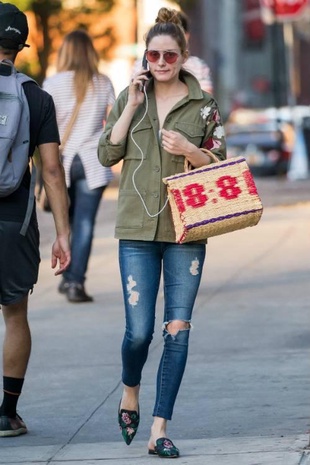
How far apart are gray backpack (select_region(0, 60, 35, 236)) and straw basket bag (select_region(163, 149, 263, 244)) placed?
2.28ft

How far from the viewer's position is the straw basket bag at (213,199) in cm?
564

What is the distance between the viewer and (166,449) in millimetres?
5688

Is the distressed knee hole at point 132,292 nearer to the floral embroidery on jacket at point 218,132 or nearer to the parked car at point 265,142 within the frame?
the floral embroidery on jacket at point 218,132

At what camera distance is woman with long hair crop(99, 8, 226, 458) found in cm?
577

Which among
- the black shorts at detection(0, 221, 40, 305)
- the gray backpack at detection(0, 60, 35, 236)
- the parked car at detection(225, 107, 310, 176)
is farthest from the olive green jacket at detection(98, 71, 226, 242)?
the parked car at detection(225, 107, 310, 176)

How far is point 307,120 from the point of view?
30.5m

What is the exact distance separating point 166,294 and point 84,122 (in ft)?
15.0

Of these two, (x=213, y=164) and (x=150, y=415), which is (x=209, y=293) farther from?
(x=213, y=164)

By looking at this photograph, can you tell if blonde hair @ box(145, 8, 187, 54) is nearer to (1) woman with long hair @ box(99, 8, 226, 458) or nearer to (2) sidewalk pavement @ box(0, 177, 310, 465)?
(1) woman with long hair @ box(99, 8, 226, 458)

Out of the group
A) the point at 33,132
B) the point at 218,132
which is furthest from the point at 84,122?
the point at 218,132

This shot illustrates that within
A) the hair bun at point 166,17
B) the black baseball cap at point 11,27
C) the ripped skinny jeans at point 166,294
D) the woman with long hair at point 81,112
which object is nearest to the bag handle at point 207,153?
the ripped skinny jeans at point 166,294

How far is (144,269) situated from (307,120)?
82.3ft

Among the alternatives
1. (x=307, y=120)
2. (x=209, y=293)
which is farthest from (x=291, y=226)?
(x=307, y=120)

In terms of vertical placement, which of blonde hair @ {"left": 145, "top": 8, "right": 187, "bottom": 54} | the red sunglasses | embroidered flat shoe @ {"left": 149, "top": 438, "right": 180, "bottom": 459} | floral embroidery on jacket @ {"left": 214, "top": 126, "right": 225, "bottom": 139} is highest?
blonde hair @ {"left": 145, "top": 8, "right": 187, "bottom": 54}
